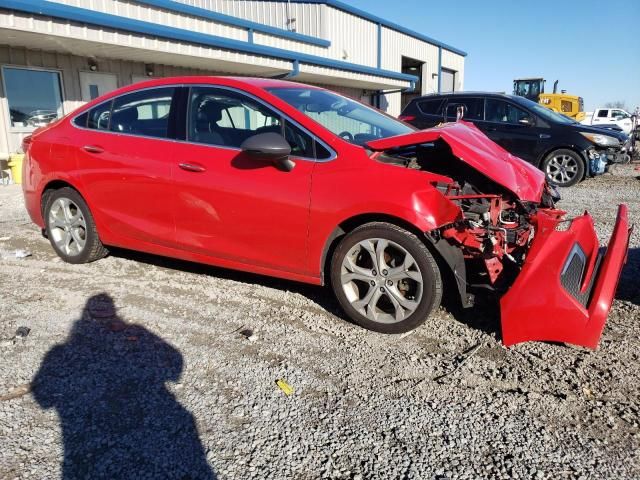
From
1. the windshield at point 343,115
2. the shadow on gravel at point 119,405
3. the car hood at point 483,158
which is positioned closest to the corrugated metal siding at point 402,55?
the windshield at point 343,115

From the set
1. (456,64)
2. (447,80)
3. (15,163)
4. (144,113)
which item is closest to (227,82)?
(144,113)

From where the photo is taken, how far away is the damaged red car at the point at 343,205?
3.24 metres

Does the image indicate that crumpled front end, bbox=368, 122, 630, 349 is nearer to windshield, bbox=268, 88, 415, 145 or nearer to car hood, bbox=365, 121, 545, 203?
car hood, bbox=365, 121, 545, 203

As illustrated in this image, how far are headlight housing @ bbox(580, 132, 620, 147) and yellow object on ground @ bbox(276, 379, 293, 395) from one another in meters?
9.20

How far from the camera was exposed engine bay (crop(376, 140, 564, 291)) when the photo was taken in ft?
10.7

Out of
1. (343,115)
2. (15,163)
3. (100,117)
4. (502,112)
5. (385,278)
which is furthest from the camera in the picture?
(502,112)

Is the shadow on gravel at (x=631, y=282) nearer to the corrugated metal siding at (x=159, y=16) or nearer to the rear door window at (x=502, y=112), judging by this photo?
the rear door window at (x=502, y=112)

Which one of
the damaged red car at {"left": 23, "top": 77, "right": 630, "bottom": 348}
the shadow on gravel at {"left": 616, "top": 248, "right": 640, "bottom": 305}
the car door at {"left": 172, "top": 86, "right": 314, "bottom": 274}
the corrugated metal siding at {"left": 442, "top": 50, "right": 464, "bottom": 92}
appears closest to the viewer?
the damaged red car at {"left": 23, "top": 77, "right": 630, "bottom": 348}

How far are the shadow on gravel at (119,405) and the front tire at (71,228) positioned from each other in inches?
51.4

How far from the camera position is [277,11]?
72.9 ft

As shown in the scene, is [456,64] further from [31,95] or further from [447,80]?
[31,95]

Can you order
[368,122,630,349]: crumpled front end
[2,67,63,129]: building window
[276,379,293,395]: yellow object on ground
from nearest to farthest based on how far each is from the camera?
1. [276,379,293,395]: yellow object on ground
2. [368,122,630,349]: crumpled front end
3. [2,67,63,129]: building window

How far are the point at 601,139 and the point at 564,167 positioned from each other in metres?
0.82

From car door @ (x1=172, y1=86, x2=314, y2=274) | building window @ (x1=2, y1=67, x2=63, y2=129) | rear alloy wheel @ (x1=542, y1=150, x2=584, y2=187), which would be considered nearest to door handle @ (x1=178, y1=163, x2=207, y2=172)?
car door @ (x1=172, y1=86, x2=314, y2=274)
